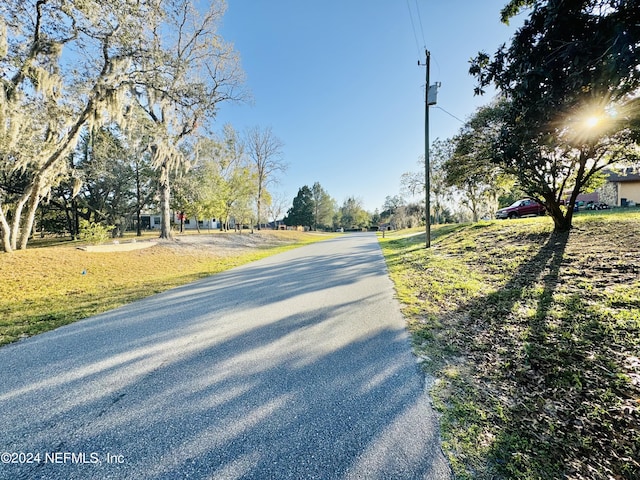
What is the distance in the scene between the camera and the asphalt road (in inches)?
63.2

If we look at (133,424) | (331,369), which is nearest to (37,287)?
(133,424)

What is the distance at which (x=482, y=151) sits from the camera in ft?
31.0

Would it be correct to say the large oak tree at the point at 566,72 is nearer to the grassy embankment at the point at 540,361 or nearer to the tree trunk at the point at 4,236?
the grassy embankment at the point at 540,361

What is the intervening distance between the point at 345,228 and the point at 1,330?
61541mm

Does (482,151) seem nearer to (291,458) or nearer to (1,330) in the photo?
(291,458)

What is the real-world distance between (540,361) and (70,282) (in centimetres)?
958

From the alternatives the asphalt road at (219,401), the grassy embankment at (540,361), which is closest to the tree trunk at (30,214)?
the asphalt road at (219,401)

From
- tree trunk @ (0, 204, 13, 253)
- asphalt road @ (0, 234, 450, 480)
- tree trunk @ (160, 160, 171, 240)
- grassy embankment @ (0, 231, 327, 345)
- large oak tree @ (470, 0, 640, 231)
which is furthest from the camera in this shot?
tree trunk @ (160, 160, 171, 240)

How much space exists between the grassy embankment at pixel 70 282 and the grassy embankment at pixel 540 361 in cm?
536

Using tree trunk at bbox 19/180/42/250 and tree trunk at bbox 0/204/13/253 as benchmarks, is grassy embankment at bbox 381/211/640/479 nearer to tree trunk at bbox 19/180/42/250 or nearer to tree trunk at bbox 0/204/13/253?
tree trunk at bbox 0/204/13/253

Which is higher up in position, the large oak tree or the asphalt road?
the large oak tree

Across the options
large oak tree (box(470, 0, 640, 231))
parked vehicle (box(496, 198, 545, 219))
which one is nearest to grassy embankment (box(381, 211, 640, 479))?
large oak tree (box(470, 0, 640, 231))

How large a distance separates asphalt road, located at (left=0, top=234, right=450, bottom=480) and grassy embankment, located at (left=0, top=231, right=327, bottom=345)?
2.86 feet

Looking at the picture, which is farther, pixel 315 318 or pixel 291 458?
pixel 315 318
